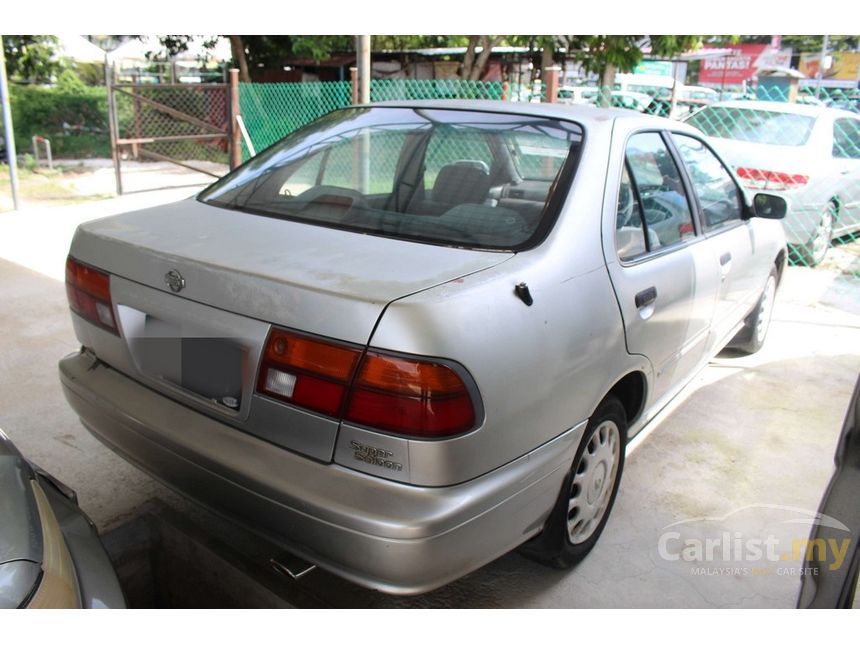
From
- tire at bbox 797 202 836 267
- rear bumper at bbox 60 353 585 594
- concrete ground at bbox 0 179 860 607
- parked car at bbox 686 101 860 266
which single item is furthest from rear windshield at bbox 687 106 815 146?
rear bumper at bbox 60 353 585 594

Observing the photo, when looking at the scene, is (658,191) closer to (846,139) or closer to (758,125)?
(758,125)

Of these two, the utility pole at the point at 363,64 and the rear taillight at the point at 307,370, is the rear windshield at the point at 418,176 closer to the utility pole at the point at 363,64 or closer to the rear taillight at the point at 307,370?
the rear taillight at the point at 307,370

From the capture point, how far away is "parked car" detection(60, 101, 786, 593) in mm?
1896

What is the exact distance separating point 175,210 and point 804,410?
11.7ft

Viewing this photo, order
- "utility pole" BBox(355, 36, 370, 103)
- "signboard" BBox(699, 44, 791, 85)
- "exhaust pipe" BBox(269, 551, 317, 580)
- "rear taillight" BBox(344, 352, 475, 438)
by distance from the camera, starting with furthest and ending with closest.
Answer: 1. "signboard" BBox(699, 44, 791, 85)
2. "utility pole" BBox(355, 36, 370, 103)
3. "exhaust pipe" BBox(269, 551, 317, 580)
4. "rear taillight" BBox(344, 352, 475, 438)

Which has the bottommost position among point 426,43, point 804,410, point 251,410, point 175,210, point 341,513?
point 804,410

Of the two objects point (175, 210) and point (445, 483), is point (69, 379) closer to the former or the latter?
point (175, 210)

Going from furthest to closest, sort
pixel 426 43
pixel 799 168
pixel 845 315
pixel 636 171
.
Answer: pixel 426 43, pixel 799 168, pixel 845 315, pixel 636 171

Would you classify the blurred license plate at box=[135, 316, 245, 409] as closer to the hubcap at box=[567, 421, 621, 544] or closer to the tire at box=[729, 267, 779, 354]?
the hubcap at box=[567, 421, 621, 544]

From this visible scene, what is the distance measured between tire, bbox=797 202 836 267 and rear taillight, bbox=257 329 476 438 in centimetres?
689

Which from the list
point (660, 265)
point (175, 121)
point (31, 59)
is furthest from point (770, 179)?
point (31, 59)

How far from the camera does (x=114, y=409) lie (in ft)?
7.91

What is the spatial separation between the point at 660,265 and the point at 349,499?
5.25ft

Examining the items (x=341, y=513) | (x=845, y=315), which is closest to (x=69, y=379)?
(x=341, y=513)
